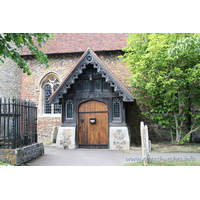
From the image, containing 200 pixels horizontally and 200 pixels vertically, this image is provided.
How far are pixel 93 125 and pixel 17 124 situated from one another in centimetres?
452

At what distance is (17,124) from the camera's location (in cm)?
629

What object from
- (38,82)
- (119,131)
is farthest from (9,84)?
(119,131)

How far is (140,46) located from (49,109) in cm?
897

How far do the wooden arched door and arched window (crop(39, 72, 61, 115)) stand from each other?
4.99m

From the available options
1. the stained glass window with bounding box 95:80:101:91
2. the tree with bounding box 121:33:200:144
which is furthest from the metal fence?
the tree with bounding box 121:33:200:144

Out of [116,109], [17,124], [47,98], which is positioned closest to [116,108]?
[116,109]

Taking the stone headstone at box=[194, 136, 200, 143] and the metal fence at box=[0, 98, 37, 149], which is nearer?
the metal fence at box=[0, 98, 37, 149]

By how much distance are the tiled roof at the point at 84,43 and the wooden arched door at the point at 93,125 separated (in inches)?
212

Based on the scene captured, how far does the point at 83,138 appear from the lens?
987cm

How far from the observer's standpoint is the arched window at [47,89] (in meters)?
14.4

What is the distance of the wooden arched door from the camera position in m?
9.69

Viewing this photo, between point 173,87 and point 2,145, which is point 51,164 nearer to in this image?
point 2,145

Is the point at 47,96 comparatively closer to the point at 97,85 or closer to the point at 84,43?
the point at 84,43

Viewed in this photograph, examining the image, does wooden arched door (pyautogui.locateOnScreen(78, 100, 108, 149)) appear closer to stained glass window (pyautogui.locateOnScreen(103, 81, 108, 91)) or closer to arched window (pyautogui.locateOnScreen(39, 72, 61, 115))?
stained glass window (pyautogui.locateOnScreen(103, 81, 108, 91))
